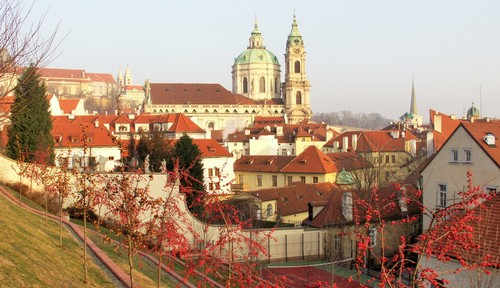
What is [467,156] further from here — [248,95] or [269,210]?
[248,95]

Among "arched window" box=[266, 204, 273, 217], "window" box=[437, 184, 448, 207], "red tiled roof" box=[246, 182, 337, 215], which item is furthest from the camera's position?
"red tiled roof" box=[246, 182, 337, 215]

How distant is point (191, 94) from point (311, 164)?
97.8 meters

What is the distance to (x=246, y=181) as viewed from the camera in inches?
2584

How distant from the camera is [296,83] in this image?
162 meters

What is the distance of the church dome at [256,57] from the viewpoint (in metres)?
179

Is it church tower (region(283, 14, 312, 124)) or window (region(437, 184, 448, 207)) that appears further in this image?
church tower (region(283, 14, 312, 124))

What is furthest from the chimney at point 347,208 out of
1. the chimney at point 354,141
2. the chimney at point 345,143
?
the chimney at point 345,143

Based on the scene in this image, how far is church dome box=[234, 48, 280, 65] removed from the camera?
179250 millimetres

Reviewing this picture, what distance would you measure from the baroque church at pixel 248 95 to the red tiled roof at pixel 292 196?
323ft

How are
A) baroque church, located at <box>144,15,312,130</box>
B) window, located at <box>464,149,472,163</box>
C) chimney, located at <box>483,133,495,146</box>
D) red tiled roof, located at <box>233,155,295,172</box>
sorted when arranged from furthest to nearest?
baroque church, located at <box>144,15,312,130</box> < red tiled roof, located at <box>233,155,295,172</box> < window, located at <box>464,149,472,163</box> < chimney, located at <box>483,133,495,146</box>

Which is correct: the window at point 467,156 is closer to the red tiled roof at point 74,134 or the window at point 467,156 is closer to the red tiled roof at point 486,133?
the red tiled roof at point 486,133

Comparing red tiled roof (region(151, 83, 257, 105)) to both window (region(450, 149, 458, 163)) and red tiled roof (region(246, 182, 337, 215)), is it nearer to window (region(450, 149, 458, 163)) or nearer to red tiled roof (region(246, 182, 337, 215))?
red tiled roof (region(246, 182, 337, 215))

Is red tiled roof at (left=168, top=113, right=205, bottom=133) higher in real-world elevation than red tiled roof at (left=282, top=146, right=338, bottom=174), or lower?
higher

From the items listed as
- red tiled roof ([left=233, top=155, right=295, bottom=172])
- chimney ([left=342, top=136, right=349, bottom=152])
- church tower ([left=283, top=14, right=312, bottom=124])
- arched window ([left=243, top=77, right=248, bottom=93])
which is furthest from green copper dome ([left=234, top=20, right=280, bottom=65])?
red tiled roof ([left=233, top=155, right=295, bottom=172])
